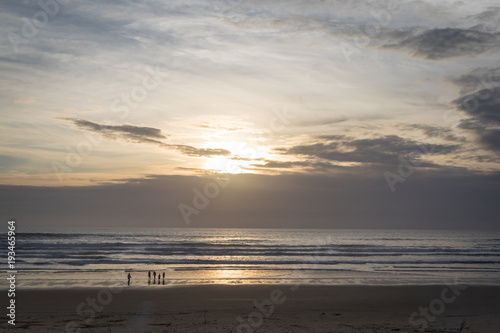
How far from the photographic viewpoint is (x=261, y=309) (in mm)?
19375

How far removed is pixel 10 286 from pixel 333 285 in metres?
20.8

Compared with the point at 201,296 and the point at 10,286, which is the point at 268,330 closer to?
the point at 201,296

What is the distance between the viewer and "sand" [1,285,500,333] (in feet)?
51.1

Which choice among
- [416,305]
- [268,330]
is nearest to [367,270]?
[416,305]

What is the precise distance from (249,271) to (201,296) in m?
14.4

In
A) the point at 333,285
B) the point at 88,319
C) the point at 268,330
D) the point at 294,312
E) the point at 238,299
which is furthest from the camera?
the point at 333,285

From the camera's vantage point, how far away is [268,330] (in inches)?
591

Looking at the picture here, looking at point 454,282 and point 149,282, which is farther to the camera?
point 454,282

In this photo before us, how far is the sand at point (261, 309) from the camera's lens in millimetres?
15562

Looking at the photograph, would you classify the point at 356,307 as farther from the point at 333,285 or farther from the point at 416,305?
the point at 333,285

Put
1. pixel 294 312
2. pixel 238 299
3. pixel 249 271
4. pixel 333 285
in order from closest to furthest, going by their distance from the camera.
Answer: pixel 294 312, pixel 238 299, pixel 333 285, pixel 249 271

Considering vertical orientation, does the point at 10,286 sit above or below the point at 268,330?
above

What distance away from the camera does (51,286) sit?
26.0 metres

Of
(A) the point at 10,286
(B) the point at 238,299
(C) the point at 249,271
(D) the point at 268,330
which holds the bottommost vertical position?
(D) the point at 268,330
